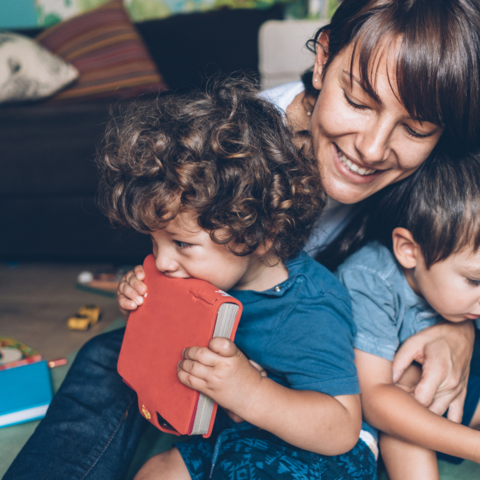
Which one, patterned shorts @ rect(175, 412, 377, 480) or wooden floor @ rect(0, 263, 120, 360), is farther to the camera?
wooden floor @ rect(0, 263, 120, 360)

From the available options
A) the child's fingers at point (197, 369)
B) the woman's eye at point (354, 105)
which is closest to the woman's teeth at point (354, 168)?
the woman's eye at point (354, 105)

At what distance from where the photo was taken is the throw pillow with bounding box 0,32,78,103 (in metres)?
1.72

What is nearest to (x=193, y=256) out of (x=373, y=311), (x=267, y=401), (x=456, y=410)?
(x=267, y=401)

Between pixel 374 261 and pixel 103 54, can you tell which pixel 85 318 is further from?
pixel 103 54

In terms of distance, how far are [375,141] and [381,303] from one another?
0.28 metres

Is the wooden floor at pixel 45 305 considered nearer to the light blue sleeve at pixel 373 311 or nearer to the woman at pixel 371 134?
the woman at pixel 371 134

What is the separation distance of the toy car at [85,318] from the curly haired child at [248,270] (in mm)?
600

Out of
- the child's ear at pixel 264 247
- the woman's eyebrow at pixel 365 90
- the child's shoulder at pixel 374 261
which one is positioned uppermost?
the woman's eyebrow at pixel 365 90

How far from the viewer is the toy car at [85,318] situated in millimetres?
1312

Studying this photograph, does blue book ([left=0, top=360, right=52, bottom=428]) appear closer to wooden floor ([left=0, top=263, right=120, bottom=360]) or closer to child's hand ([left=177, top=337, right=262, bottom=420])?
wooden floor ([left=0, top=263, right=120, bottom=360])

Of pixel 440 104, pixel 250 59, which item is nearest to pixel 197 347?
pixel 440 104

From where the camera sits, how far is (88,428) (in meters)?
0.77

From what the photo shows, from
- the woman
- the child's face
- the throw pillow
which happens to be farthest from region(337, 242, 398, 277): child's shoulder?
the throw pillow

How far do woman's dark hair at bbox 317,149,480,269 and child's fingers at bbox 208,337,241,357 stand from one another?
0.39 metres
